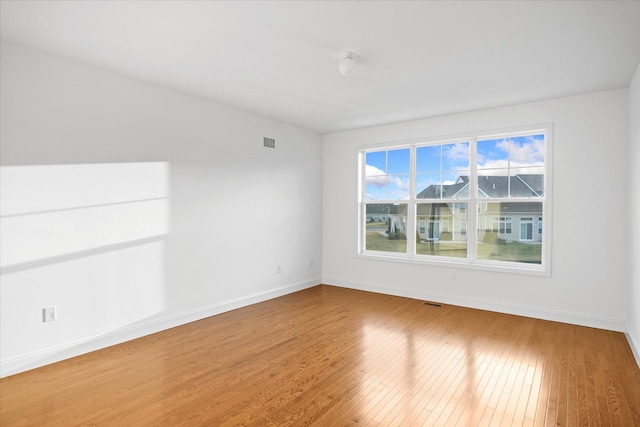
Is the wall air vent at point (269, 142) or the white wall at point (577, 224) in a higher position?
the wall air vent at point (269, 142)

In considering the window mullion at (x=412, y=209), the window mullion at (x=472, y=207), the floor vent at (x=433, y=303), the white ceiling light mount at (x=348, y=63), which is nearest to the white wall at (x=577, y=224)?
the floor vent at (x=433, y=303)

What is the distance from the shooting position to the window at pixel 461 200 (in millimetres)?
4668

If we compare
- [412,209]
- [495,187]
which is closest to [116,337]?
[412,209]

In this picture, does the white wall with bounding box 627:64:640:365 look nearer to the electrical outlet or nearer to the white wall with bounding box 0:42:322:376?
the white wall with bounding box 0:42:322:376

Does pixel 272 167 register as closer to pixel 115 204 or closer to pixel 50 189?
pixel 115 204

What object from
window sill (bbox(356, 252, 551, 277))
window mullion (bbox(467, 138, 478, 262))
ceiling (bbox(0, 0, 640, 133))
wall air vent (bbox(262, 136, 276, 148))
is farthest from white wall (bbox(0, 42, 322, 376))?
window mullion (bbox(467, 138, 478, 262))

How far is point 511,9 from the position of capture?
2430 mm

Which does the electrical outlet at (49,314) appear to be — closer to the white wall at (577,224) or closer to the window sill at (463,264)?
the window sill at (463,264)

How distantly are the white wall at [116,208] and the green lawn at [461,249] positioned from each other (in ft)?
6.21

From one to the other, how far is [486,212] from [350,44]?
325cm

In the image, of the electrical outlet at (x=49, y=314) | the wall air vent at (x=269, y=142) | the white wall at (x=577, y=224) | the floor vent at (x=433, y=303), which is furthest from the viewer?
the wall air vent at (x=269, y=142)

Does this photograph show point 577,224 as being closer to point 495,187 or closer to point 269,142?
point 495,187

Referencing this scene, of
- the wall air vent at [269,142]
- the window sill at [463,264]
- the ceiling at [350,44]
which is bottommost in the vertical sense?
the window sill at [463,264]

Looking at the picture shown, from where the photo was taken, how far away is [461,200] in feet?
17.0
